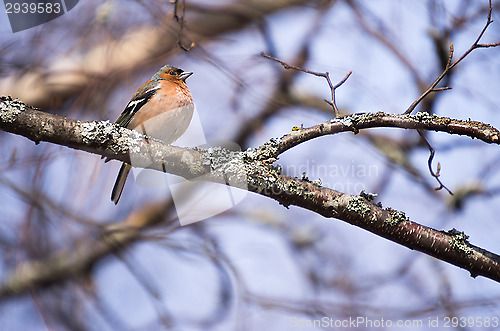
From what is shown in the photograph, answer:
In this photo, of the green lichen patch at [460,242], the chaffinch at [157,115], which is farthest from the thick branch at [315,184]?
the chaffinch at [157,115]

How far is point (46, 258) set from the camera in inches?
241

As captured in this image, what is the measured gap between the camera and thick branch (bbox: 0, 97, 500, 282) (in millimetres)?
2979

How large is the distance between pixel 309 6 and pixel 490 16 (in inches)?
166

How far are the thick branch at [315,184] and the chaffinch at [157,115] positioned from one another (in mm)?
1905

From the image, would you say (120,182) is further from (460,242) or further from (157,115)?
(460,242)

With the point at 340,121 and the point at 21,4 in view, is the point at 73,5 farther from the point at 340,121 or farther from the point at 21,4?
the point at 340,121

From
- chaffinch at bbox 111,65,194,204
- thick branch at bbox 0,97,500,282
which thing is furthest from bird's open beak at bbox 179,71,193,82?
thick branch at bbox 0,97,500,282

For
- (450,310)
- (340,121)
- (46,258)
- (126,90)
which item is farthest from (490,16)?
(46,258)

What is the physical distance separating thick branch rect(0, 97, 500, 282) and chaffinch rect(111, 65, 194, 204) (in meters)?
1.91

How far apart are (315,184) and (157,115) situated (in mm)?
2393

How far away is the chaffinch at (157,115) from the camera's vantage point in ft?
16.0

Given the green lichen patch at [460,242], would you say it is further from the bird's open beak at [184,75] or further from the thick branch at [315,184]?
the bird's open beak at [184,75]

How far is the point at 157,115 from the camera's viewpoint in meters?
4.93

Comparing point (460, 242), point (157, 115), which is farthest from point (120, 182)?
point (460, 242)
